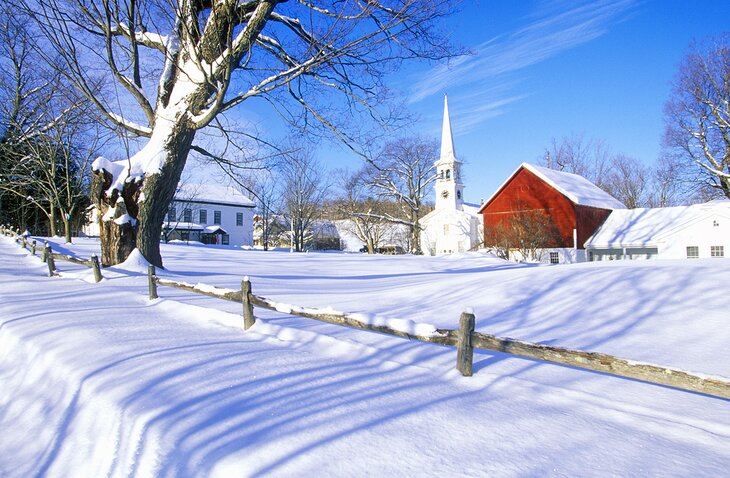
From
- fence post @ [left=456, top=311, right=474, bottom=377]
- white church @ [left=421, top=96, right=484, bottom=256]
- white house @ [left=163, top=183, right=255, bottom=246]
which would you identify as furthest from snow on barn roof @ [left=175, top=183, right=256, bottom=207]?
fence post @ [left=456, top=311, right=474, bottom=377]

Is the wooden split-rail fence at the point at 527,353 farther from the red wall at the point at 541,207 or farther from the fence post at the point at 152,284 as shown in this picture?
the red wall at the point at 541,207

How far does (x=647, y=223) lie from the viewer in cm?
3002

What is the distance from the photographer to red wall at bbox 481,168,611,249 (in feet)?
101

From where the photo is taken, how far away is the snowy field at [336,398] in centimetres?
289

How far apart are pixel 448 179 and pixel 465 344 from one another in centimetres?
4032

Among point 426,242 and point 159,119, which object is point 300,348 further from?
point 426,242

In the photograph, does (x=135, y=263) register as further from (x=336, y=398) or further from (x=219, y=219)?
(x=219, y=219)

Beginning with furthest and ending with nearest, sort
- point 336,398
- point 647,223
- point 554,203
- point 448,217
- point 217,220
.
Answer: point 217,220 → point 448,217 → point 554,203 → point 647,223 → point 336,398

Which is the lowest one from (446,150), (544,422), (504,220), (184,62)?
(544,422)

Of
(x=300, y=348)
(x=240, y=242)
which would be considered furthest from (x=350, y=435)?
(x=240, y=242)

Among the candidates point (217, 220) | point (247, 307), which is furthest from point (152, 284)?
point (217, 220)

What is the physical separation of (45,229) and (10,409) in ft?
176

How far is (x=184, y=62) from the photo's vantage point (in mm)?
10492

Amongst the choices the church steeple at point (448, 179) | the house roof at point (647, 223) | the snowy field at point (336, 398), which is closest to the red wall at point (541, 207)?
the house roof at point (647, 223)
